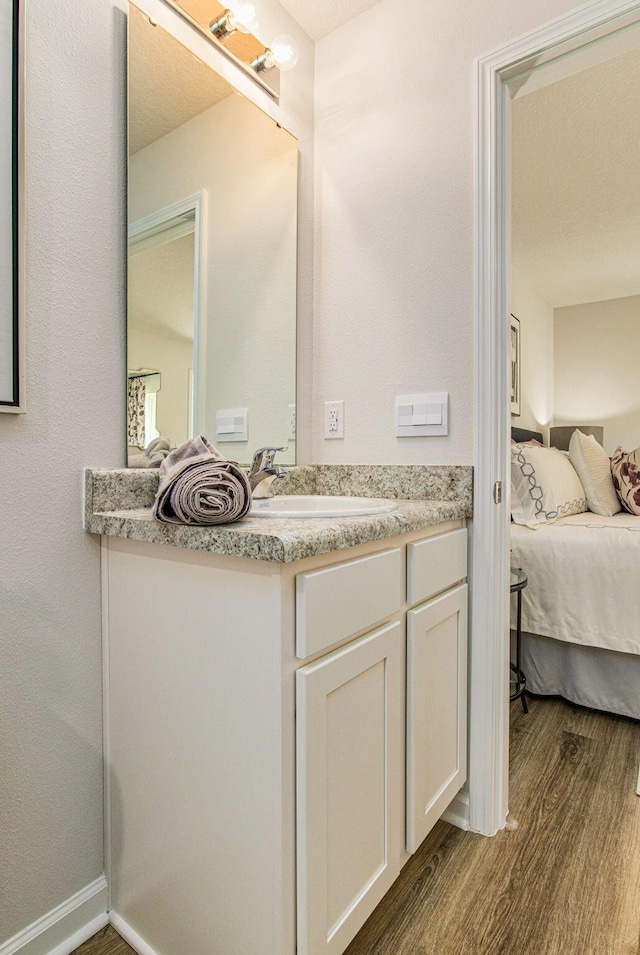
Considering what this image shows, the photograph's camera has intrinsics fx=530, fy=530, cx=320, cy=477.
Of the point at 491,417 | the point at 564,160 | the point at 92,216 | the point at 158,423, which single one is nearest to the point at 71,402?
the point at 158,423

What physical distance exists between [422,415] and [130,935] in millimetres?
1380

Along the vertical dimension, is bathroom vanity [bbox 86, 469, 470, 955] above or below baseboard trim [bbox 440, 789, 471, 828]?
above

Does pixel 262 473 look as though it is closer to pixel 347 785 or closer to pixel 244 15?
pixel 347 785

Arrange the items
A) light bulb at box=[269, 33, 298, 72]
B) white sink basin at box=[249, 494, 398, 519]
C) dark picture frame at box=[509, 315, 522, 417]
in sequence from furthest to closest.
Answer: dark picture frame at box=[509, 315, 522, 417] < light bulb at box=[269, 33, 298, 72] < white sink basin at box=[249, 494, 398, 519]

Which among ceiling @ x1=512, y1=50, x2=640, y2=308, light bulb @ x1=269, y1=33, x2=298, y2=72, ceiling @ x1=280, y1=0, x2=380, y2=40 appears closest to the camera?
light bulb @ x1=269, y1=33, x2=298, y2=72

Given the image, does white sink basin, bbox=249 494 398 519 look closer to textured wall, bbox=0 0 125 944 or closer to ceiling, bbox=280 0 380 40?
textured wall, bbox=0 0 125 944

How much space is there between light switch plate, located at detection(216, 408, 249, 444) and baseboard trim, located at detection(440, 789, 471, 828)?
1.16m

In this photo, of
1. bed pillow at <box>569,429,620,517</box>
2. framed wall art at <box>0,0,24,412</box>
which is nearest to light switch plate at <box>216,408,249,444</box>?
framed wall art at <box>0,0,24,412</box>

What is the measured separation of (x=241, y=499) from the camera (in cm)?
94

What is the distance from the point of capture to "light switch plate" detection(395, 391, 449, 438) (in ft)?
4.79

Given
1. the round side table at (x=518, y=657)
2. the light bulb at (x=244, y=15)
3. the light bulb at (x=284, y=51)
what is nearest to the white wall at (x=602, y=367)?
the round side table at (x=518, y=657)

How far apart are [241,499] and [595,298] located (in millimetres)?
4627

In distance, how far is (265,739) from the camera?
Result: 0.83 metres

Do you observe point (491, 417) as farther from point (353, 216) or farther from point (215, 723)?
point (215, 723)
